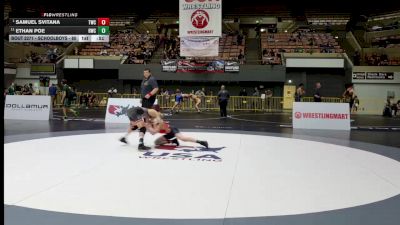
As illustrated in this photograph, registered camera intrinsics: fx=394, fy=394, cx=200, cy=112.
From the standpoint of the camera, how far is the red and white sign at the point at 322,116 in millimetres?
12133

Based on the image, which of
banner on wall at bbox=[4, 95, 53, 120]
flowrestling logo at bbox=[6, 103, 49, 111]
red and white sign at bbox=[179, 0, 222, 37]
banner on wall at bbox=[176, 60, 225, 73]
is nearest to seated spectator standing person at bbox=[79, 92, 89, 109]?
banner on wall at bbox=[176, 60, 225, 73]

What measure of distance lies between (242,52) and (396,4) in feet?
51.0

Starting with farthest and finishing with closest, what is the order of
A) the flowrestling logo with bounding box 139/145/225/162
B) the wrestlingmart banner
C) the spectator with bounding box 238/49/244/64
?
the spectator with bounding box 238/49/244/64, the wrestlingmart banner, the flowrestling logo with bounding box 139/145/225/162

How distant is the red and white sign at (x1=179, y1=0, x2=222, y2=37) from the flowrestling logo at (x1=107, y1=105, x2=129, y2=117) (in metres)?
3.55

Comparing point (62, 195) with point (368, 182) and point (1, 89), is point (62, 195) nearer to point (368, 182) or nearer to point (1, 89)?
point (1, 89)

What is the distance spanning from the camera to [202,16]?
13383mm

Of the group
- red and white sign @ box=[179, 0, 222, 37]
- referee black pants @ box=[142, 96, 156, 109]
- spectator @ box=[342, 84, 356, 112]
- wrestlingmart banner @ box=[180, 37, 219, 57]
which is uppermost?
red and white sign @ box=[179, 0, 222, 37]

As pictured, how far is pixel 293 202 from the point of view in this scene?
357 centimetres

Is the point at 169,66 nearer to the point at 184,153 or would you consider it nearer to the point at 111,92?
the point at 111,92

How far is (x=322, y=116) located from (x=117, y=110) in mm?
6851

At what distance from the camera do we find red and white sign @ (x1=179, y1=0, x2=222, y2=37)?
523 inches

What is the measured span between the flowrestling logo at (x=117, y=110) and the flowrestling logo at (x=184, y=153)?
264 inches

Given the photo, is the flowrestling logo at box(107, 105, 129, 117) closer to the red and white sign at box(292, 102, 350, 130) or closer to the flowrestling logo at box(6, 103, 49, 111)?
the flowrestling logo at box(6, 103, 49, 111)
